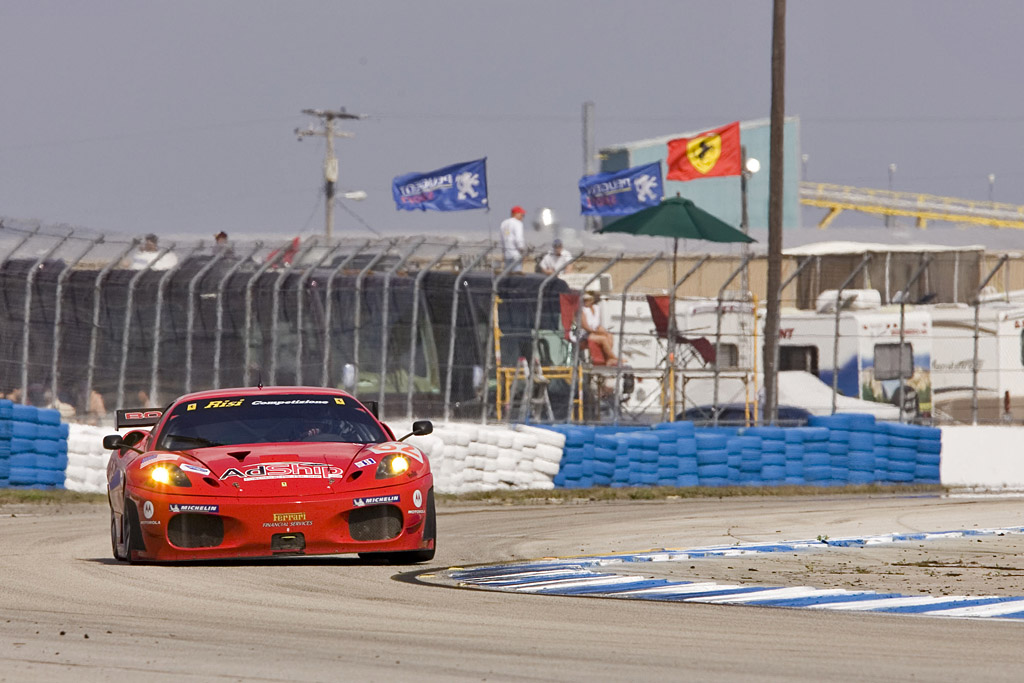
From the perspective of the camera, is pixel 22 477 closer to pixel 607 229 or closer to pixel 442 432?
pixel 442 432

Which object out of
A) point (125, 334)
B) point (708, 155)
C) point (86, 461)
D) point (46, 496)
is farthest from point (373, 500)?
point (708, 155)

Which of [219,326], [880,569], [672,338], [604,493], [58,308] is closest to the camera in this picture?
[880,569]

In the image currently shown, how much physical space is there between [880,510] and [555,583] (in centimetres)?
915

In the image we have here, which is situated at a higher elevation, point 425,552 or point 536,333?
point 536,333

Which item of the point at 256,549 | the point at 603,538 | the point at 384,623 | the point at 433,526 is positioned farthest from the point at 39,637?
the point at 603,538

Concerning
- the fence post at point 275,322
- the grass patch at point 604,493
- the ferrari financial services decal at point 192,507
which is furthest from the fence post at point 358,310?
the ferrari financial services decal at point 192,507

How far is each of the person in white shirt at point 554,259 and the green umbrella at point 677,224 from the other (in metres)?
0.80

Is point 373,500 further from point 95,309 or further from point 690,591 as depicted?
point 95,309

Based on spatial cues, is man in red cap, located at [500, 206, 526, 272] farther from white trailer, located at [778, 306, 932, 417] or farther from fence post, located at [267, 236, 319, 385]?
white trailer, located at [778, 306, 932, 417]

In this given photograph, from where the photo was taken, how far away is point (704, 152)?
31.8 m

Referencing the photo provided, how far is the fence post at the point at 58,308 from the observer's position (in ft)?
69.9

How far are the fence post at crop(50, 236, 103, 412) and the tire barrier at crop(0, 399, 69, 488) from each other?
3.10m

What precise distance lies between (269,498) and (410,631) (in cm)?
297

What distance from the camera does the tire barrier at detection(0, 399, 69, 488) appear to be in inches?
715
